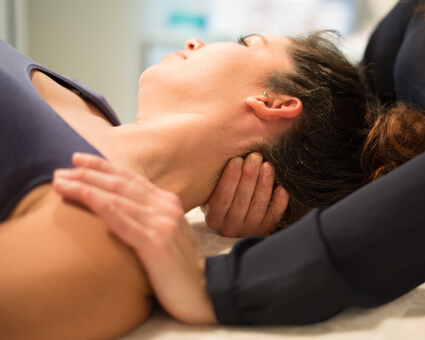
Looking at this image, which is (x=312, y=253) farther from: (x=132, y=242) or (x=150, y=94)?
(x=150, y=94)

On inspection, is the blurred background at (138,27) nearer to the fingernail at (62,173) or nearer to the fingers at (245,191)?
the fingers at (245,191)

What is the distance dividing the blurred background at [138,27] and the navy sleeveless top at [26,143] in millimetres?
2638

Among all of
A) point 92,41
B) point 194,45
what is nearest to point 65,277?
point 194,45

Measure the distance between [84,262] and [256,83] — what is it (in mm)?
588

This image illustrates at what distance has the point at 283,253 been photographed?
26.9 inches

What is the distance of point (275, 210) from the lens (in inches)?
39.9

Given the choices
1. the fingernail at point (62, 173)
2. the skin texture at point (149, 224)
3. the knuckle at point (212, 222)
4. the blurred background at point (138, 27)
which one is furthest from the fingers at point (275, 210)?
the blurred background at point (138, 27)

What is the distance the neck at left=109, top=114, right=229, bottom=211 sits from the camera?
0.93m

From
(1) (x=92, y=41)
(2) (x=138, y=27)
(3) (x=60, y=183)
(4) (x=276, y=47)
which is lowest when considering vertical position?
(1) (x=92, y=41)

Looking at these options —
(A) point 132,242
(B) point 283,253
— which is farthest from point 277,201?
(A) point 132,242

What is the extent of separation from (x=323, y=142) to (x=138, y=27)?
8.68ft

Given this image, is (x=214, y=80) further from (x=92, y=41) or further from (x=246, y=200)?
(x=92, y=41)

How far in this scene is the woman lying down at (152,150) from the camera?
24.5 inches

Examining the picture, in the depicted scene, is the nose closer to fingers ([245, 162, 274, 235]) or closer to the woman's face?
the woman's face
